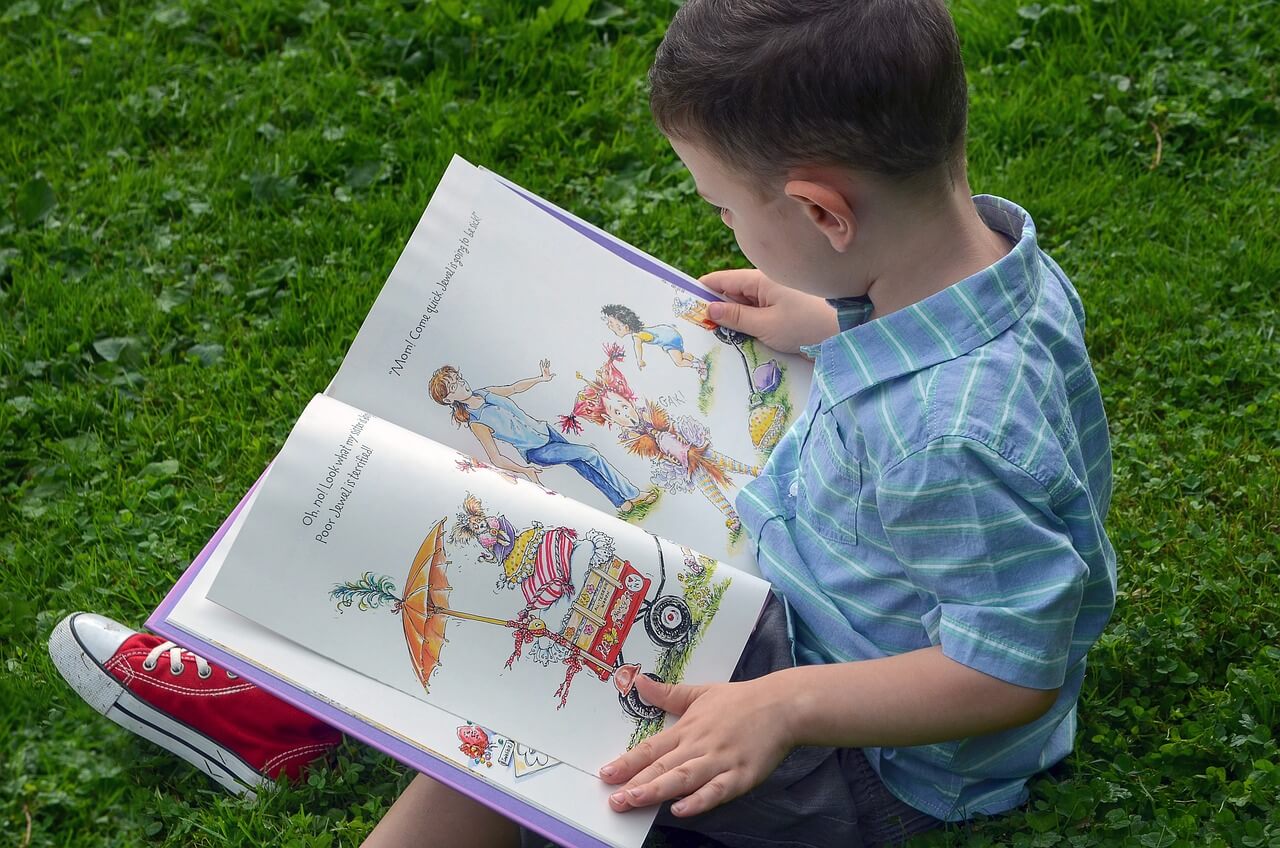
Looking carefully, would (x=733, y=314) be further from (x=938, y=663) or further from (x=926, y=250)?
(x=938, y=663)

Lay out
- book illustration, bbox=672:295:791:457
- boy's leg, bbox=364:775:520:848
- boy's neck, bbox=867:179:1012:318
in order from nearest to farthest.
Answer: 1. boy's neck, bbox=867:179:1012:318
2. boy's leg, bbox=364:775:520:848
3. book illustration, bbox=672:295:791:457

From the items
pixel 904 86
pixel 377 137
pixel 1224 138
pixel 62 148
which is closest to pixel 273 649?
pixel 904 86

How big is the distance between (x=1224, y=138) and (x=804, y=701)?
1.84 meters

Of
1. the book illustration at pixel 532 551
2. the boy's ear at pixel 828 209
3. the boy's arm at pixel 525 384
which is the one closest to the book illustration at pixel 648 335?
the boy's arm at pixel 525 384

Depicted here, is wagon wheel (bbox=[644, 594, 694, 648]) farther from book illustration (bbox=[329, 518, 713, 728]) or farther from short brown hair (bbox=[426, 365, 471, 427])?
short brown hair (bbox=[426, 365, 471, 427])

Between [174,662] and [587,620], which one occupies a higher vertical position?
[587,620]

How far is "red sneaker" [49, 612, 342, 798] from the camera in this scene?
1839 millimetres

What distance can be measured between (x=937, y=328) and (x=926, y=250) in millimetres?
99

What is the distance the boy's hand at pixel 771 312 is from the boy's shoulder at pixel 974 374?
1.15ft

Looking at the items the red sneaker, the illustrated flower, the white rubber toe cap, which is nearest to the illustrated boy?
the illustrated flower

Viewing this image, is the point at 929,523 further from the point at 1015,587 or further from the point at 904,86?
the point at 904,86

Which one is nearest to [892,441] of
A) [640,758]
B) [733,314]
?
[640,758]

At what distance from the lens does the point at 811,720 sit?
4.54 ft

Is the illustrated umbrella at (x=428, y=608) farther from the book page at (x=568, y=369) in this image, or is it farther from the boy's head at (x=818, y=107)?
the boy's head at (x=818, y=107)
